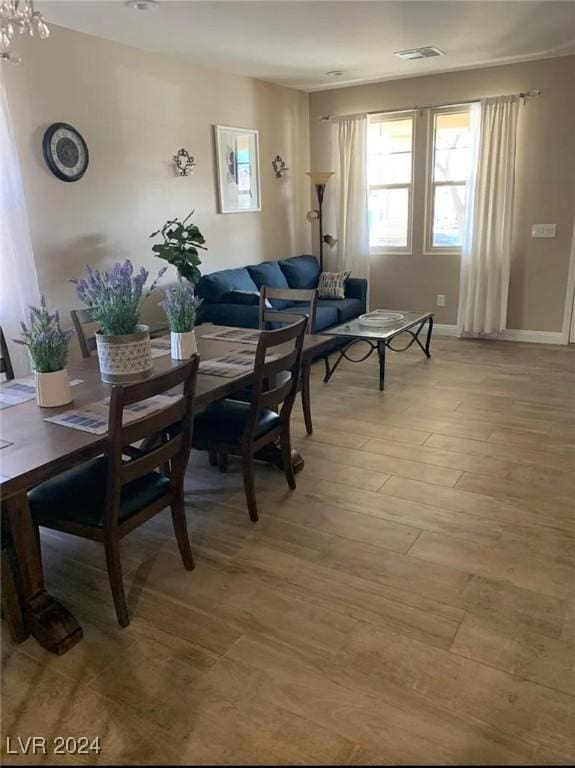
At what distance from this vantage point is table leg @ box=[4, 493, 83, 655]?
1.90 m

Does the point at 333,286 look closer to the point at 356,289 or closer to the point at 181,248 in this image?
the point at 356,289

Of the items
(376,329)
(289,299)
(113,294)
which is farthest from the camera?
(376,329)

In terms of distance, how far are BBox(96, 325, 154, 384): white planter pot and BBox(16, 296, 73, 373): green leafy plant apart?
22 centimetres

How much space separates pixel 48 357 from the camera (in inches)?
85.6

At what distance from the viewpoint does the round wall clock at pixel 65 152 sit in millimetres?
3934

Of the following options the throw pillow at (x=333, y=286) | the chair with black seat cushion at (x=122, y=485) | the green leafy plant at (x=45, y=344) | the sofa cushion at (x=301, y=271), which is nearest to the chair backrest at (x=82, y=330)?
the green leafy plant at (x=45, y=344)

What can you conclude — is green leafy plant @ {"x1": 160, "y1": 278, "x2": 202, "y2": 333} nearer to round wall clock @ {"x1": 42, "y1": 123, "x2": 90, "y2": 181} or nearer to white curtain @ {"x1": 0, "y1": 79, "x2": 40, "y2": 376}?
white curtain @ {"x1": 0, "y1": 79, "x2": 40, "y2": 376}

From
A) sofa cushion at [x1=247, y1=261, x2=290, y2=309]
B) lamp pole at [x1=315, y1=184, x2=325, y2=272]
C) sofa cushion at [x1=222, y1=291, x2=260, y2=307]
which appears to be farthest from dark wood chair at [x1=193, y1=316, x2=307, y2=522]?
lamp pole at [x1=315, y1=184, x2=325, y2=272]

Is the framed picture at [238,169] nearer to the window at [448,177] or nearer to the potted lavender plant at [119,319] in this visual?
the window at [448,177]

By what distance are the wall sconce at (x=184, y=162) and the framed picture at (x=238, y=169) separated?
40cm

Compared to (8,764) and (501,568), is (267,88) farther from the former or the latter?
(8,764)

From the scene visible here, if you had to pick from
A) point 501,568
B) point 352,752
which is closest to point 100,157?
point 501,568

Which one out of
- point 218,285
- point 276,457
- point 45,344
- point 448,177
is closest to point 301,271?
point 218,285

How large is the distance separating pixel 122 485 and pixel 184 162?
12.5ft
